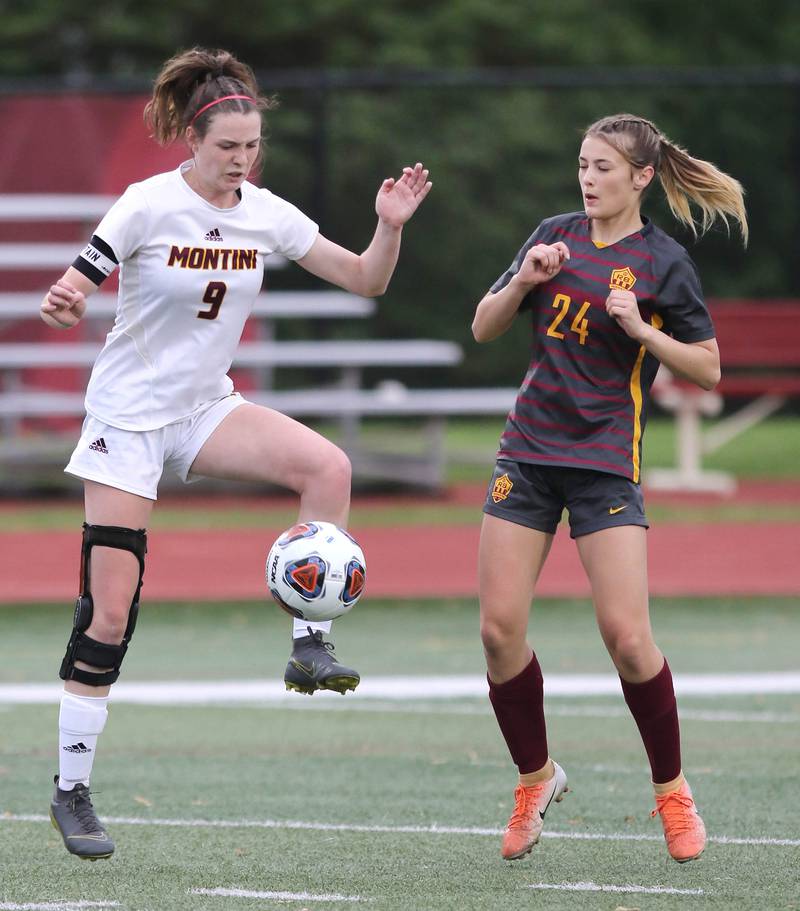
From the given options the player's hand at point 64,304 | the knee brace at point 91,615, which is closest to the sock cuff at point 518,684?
the knee brace at point 91,615

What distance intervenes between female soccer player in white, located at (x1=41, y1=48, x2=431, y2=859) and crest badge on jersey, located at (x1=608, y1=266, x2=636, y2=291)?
3.36 feet

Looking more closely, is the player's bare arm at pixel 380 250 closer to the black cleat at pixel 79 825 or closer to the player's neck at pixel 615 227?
the player's neck at pixel 615 227

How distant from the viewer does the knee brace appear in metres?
5.25

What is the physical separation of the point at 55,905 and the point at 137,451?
138 cm

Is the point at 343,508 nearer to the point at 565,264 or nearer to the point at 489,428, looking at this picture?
the point at 565,264

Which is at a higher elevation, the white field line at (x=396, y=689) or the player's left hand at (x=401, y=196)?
Answer: the player's left hand at (x=401, y=196)

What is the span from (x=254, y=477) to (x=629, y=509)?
119 cm

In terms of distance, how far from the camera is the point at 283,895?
5.00m

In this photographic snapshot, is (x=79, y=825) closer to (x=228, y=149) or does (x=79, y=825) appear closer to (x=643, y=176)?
(x=228, y=149)

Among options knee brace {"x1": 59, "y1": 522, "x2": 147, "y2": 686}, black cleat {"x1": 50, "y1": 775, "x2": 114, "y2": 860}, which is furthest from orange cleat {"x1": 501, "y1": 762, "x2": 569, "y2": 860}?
knee brace {"x1": 59, "y1": 522, "x2": 147, "y2": 686}

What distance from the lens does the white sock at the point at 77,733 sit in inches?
210

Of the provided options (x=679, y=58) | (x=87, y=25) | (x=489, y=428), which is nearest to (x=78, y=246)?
(x=489, y=428)

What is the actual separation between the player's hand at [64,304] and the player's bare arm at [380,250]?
87cm

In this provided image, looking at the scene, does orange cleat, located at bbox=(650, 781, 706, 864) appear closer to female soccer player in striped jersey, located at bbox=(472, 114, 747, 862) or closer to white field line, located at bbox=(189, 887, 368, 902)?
female soccer player in striped jersey, located at bbox=(472, 114, 747, 862)
